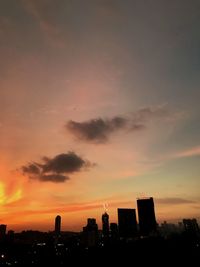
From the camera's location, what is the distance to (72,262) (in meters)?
100

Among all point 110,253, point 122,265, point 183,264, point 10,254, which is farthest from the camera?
point 10,254

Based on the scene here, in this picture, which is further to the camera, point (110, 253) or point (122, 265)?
point (110, 253)

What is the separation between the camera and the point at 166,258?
95688 mm

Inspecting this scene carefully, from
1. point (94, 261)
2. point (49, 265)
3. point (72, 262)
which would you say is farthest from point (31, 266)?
point (94, 261)

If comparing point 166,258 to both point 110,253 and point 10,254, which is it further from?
point 10,254

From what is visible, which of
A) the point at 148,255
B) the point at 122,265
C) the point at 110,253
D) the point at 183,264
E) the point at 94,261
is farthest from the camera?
the point at 110,253

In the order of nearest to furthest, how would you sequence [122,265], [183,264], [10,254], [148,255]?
[183,264] → [122,265] → [148,255] → [10,254]

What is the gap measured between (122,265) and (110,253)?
75.3 ft

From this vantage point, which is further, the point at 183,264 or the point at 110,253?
the point at 110,253

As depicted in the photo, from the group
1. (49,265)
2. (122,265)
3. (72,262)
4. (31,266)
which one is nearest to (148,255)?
(122,265)

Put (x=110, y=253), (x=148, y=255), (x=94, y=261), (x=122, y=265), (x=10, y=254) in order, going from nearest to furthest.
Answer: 1. (x=122, y=265)
2. (x=94, y=261)
3. (x=148, y=255)
4. (x=110, y=253)
5. (x=10, y=254)

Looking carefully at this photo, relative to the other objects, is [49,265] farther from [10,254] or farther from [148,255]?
[10,254]

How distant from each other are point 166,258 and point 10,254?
3950 inches

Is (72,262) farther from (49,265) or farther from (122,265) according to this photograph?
(122,265)
